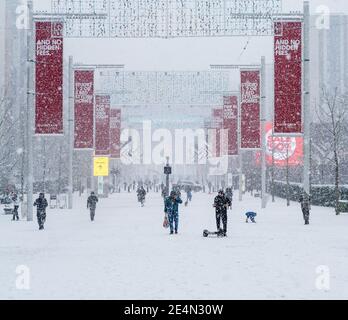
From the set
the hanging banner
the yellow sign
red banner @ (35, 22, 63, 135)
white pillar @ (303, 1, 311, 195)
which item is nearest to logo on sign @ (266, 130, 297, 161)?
the hanging banner

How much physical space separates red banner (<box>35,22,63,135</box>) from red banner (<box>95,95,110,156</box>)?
17034 mm

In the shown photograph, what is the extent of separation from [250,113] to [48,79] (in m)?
13.8

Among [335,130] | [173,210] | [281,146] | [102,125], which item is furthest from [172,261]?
[335,130]

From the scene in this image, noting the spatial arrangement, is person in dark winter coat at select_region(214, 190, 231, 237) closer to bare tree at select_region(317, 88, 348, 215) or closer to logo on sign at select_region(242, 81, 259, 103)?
bare tree at select_region(317, 88, 348, 215)

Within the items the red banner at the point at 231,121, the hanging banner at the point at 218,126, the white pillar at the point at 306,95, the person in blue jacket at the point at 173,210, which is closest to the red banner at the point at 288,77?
the white pillar at the point at 306,95

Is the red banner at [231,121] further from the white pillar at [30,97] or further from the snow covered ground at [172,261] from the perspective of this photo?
the snow covered ground at [172,261]

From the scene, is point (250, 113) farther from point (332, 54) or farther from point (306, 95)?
point (332, 54)

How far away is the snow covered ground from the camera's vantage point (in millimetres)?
11873

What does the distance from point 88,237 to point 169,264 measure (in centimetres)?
812

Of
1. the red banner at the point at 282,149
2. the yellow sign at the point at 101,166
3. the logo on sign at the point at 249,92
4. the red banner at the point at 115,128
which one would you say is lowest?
the yellow sign at the point at 101,166

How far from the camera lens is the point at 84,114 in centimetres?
4103

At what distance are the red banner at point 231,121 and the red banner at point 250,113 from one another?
816 centimetres

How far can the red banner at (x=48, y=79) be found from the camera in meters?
30.5

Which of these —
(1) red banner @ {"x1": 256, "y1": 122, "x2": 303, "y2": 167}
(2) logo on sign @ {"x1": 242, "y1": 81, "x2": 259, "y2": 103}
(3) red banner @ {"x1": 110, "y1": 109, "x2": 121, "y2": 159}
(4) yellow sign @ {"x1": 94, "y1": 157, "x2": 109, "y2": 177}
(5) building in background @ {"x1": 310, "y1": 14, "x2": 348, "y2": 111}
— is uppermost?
(5) building in background @ {"x1": 310, "y1": 14, "x2": 348, "y2": 111}
